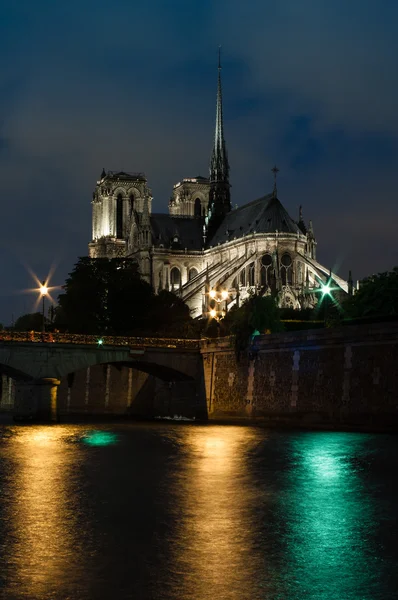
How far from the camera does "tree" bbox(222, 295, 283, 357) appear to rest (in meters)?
60.0

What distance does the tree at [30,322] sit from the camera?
4999 inches

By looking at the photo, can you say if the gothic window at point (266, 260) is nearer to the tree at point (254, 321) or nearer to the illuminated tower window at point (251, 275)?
the illuminated tower window at point (251, 275)

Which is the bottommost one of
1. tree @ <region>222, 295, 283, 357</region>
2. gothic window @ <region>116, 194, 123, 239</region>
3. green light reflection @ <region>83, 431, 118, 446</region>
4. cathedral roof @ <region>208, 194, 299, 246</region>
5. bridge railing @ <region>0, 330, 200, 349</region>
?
green light reflection @ <region>83, 431, 118, 446</region>

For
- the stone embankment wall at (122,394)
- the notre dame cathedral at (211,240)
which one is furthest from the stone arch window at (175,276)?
the stone embankment wall at (122,394)

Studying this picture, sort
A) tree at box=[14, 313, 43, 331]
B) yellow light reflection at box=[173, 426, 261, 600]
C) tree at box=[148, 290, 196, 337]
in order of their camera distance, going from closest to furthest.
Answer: yellow light reflection at box=[173, 426, 261, 600]
tree at box=[148, 290, 196, 337]
tree at box=[14, 313, 43, 331]

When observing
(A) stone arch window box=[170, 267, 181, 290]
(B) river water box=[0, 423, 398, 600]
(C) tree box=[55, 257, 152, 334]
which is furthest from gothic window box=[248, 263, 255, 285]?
(B) river water box=[0, 423, 398, 600]

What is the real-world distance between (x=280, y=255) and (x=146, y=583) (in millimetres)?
115349

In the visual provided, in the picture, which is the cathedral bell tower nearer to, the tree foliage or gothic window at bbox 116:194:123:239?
gothic window at bbox 116:194:123:239

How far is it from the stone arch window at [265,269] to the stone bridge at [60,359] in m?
61.4

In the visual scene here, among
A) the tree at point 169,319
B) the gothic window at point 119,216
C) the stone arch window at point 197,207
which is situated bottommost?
the tree at point 169,319

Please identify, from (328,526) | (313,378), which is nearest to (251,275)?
(313,378)

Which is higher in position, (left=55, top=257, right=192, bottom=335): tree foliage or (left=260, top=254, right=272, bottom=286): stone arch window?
(left=260, top=254, right=272, bottom=286): stone arch window

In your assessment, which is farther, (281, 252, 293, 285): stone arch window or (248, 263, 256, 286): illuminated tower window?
(248, 263, 256, 286): illuminated tower window

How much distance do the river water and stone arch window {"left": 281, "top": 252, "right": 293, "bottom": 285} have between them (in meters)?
88.6
